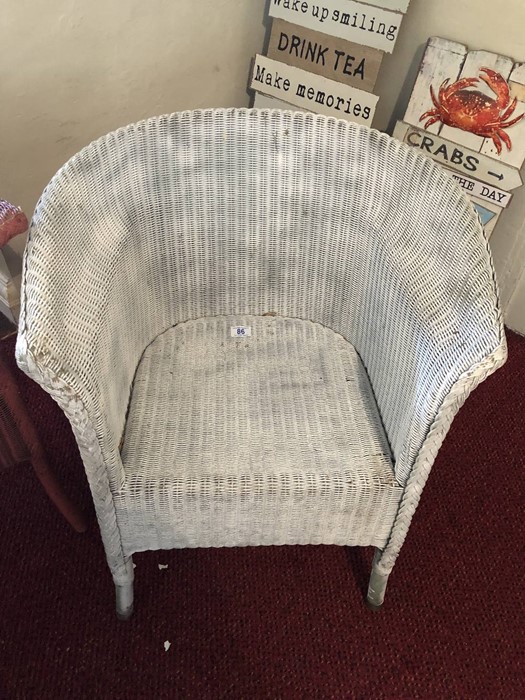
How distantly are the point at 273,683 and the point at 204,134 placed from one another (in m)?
0.93

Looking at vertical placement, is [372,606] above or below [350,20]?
below

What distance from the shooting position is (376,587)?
3.49 feet

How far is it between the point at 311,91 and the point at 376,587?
110 centimetres

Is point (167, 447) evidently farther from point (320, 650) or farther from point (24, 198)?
point (24, 198)

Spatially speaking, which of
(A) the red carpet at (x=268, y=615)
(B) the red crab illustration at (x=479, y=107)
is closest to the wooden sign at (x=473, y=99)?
(B) the red crab illustration at (x=479, y=107)

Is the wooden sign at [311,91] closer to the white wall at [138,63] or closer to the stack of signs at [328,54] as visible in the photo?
the stack of signs at [328,54]

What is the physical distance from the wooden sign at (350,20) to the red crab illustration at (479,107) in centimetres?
16

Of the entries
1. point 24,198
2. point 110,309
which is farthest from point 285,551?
point 24,198

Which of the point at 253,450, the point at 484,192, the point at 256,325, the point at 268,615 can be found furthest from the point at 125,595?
the point at 484,192

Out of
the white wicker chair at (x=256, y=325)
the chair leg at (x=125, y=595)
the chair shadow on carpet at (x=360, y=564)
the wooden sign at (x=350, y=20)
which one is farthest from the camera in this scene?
the wooden sign at (x=350, y=20)

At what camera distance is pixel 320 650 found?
1061 millimetres

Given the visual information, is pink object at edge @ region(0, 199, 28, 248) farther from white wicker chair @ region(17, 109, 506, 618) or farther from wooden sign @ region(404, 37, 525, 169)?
wooden sign @ region(404, 37, 525, 169)

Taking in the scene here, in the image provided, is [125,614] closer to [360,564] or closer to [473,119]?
[360,564]

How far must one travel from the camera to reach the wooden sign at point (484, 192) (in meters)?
1.34
